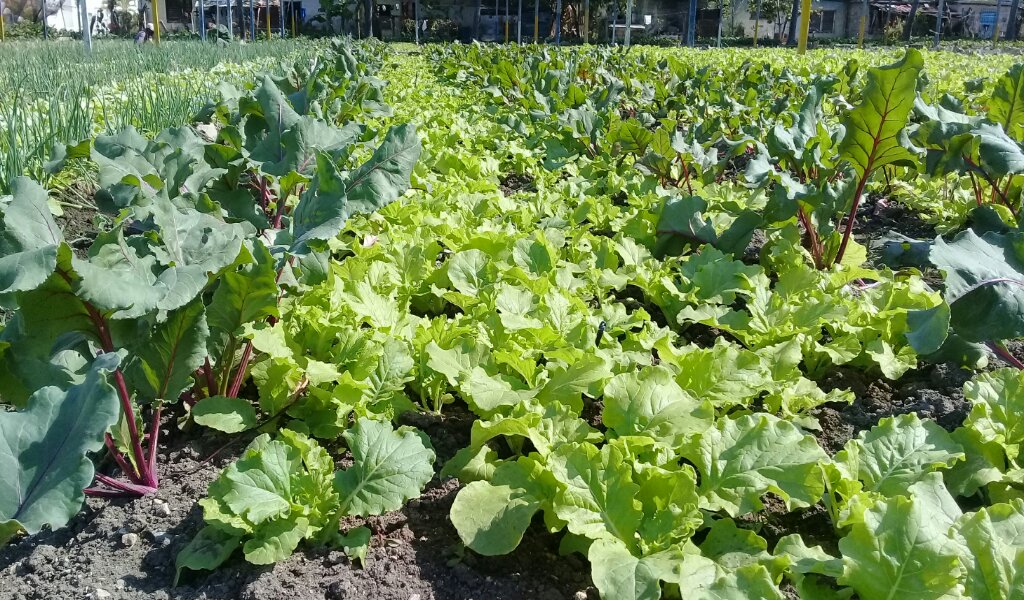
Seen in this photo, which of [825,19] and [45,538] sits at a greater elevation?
[825,19]

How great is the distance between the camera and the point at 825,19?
57125mm

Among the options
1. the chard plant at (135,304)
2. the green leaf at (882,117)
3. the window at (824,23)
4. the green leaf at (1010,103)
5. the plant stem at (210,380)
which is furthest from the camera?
the window at (824,23)

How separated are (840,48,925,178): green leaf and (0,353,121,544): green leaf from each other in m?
2.60

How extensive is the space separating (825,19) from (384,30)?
33.3 m

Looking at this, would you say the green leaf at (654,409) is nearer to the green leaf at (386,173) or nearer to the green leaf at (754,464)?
the green leaf at (754,464)

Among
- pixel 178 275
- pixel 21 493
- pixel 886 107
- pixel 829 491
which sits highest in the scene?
pixel 886 107

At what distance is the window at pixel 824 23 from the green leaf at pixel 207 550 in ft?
205

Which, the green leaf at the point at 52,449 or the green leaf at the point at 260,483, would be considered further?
the green leaf at the point at 260,483

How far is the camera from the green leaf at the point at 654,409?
1.74m

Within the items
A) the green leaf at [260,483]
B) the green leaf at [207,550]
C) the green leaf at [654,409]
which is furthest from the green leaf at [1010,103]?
the green leaf at [207,550]

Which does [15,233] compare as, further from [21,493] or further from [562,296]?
[562,296]

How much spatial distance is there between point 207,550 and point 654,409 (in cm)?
101

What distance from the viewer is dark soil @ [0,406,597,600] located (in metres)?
1.49

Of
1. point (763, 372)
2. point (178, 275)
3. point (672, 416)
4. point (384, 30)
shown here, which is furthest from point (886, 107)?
point (384, 30)
